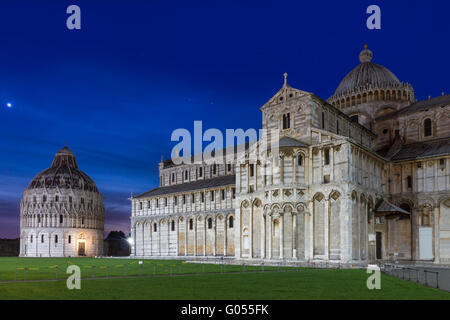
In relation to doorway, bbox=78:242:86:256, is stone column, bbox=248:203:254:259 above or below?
above

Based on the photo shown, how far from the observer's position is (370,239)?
47.7 m

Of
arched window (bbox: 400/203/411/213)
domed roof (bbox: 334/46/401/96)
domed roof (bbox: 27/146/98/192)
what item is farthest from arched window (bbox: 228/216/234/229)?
domed roof (bbox: 27/146/98/192)

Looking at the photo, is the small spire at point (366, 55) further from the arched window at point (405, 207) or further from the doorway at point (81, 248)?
the doorway at point (81, 248)

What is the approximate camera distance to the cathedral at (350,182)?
149 ft

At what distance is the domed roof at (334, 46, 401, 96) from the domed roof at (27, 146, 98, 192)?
81174 mm

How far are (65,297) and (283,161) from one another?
3203 cm

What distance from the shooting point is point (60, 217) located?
121500 mm

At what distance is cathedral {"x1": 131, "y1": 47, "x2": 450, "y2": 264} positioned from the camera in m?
45.6

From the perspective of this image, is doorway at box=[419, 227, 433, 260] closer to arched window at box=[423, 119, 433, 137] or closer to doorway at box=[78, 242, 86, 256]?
arched window at box=[423, 119, 433, 137]

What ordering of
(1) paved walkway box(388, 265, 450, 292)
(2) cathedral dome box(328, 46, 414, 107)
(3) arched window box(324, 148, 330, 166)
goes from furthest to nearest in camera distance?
(2) cathedral dome box(328, 46, 414, 107)
(3) arched window box(324, 148, 330, 166)
(1) paved walkway box(388, 265, 450, 292)

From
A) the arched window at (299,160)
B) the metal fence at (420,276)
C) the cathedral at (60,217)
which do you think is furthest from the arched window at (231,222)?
the cathedral at (60,217)

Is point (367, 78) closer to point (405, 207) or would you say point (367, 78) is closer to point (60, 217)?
point (405, 207)

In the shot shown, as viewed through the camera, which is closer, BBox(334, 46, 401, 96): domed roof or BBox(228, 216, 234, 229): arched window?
BBox(334, 46, 401, 96): domed roof

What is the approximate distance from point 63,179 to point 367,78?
3414 inches
